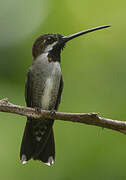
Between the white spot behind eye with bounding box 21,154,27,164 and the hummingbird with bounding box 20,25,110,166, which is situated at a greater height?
the hummingbird with bounding box 20,25,110,166

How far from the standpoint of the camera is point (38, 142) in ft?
19.7

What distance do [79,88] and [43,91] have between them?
0.49 meters

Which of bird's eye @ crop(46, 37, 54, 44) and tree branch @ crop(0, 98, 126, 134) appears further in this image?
bird's eye @ crop(46, 37, 54, 44)

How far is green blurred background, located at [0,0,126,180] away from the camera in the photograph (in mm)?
4883

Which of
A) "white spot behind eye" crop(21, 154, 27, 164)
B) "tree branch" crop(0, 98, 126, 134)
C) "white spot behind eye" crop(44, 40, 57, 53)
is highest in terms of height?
"white spot behind eye" crop(44, 40, 57, 53)

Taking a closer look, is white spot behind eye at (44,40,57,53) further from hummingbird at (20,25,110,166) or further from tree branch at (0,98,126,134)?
tree branch at (0,98,126,134)

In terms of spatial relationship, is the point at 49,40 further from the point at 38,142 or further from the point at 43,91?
the point at 38,142

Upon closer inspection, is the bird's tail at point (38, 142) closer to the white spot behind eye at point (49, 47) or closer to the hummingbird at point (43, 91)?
the hummingbird at point (43, 91)

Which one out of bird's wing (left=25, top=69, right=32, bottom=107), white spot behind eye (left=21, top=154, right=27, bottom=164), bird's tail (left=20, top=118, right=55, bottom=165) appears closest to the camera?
white spot behind eye (left=21, top=154, right=27, bottom=164)

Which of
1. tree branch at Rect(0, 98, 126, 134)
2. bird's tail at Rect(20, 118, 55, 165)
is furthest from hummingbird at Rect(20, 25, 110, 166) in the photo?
tree branch at Rect(0, 98, 126, 134)

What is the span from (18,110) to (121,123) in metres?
1.07

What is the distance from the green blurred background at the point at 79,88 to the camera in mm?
4883

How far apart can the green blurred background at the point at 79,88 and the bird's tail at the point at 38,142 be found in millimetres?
99

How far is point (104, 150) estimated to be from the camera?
4.71 metres
